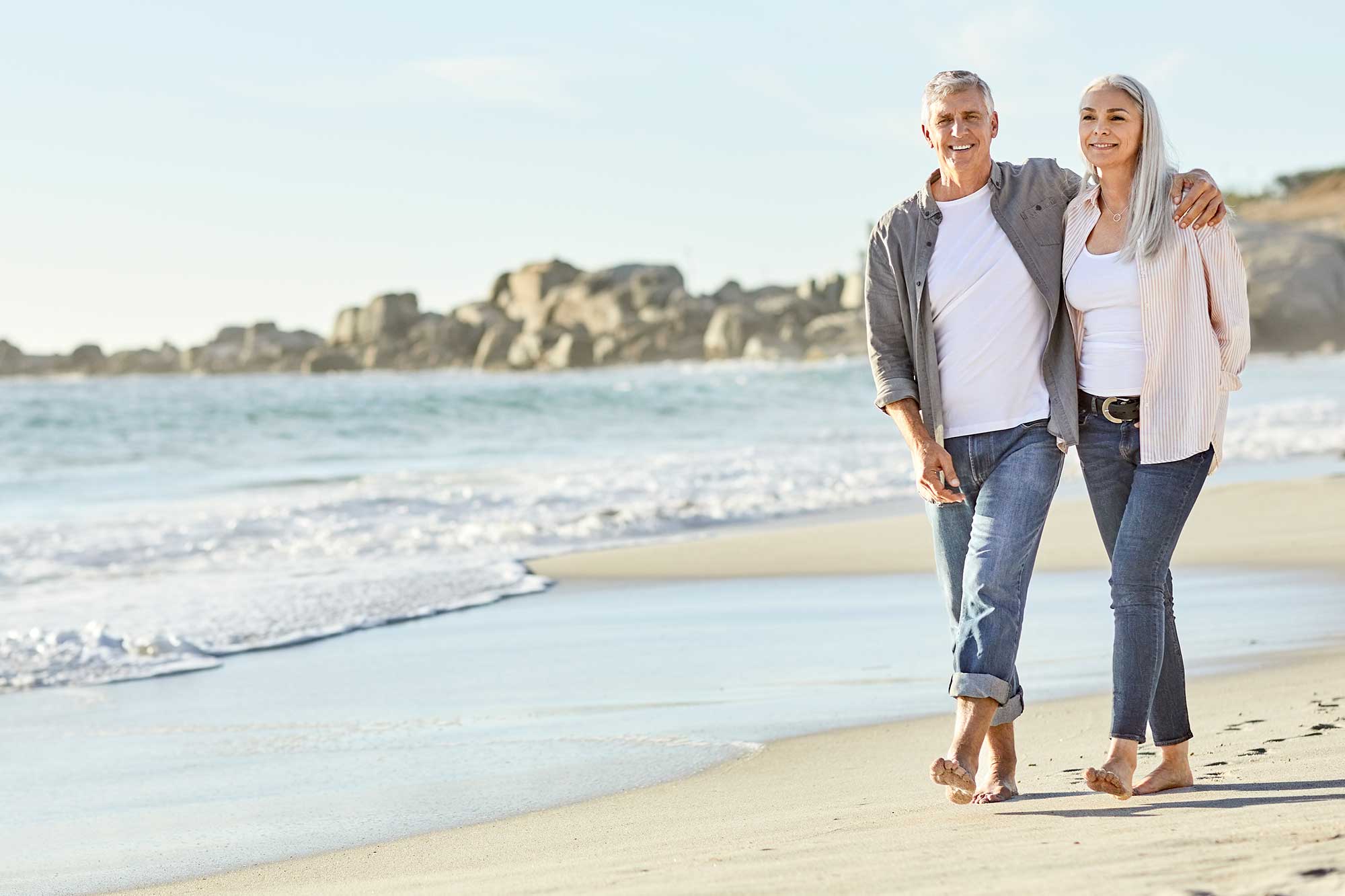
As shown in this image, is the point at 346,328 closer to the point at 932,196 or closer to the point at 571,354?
the point at 571,354

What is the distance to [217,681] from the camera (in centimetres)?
600

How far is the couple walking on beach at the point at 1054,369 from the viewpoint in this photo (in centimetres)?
330

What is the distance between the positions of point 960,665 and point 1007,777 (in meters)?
0.34

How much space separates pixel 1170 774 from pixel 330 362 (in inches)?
4713

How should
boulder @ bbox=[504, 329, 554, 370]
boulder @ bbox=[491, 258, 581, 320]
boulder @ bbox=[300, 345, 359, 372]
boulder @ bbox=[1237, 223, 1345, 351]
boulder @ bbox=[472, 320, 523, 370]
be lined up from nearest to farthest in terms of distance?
boulder @ bbox=[1237, 223, 1345, 351]
boulder @ bbox=[504, 329, 554, 370]
boulder @ bbox=[472, 320, 523, 370]
boulder @ bbox=[300, 345, 359, 372]
boulder @ bbox=[491, 258, 581, 320]

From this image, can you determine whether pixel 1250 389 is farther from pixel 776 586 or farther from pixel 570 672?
pixel 570 672

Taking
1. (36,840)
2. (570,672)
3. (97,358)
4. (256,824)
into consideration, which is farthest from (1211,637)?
(97,358)

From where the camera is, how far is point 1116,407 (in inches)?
132

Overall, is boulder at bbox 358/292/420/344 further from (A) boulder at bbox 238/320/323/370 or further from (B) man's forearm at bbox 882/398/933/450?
(B) man's forearm at bbox 882/398/933/450

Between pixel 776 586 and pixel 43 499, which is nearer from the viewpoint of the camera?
pixel 776 586

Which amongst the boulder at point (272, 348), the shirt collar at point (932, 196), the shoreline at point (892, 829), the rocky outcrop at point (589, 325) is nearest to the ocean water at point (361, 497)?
the shoreline at point (892, 829)

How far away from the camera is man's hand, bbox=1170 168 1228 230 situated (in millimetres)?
3271

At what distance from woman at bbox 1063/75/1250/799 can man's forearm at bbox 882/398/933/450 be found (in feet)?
1.20

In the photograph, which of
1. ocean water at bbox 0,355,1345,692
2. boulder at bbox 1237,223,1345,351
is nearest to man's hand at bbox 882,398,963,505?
ocean water at bbox 0,355,1345,692
